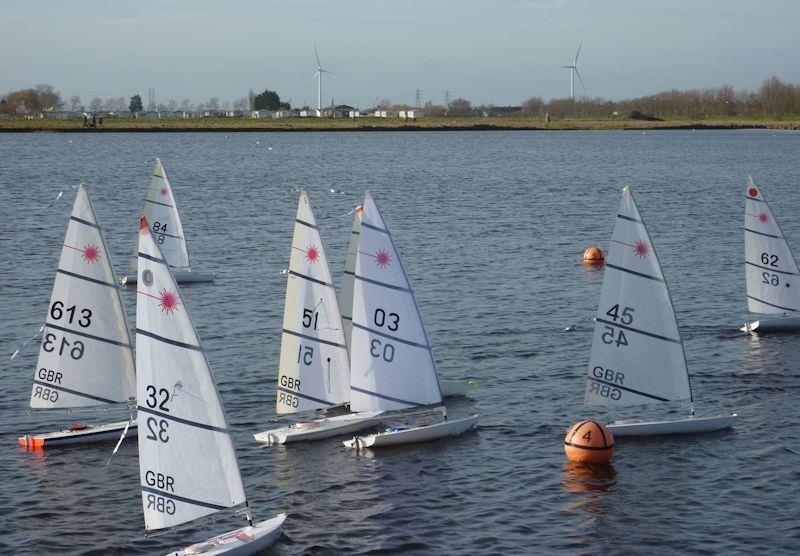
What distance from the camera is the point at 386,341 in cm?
3475

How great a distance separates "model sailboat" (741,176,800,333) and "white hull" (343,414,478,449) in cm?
2022

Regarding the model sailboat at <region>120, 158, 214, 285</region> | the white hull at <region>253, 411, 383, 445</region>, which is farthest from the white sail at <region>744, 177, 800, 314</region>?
the model sailboat at <region>120, 158, 214, 285</region>

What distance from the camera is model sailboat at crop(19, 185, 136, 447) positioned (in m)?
34.5

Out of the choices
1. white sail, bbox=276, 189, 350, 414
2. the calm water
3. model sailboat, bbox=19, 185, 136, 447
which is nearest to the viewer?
the calm water

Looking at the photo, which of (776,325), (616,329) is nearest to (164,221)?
(776,325)

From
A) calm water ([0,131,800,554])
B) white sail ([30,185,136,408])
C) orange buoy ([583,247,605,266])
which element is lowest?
calm water ([0,131,800,554])

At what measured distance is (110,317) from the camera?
1380 inches

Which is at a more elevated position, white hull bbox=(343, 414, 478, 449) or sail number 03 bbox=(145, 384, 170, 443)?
sail number 03 bbox=(145, 384, 170, 443)

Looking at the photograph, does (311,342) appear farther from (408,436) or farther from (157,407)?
(157,407)

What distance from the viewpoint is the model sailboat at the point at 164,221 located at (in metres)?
60.6

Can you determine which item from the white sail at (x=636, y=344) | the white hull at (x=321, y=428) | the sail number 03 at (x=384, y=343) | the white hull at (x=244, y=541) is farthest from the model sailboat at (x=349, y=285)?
the white hull at (x=244, y=541)

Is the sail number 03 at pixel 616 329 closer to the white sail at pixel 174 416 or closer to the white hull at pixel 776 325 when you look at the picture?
the white sail at pixel 174 416

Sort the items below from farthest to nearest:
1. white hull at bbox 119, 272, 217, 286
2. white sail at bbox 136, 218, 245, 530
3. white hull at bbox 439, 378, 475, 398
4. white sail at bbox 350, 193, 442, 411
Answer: white hull at bbox 119, 272, 217, 286
white hull at bbox 439, 378, 475, 398
white sail at bbox 350, 193, 442, 411
white sail at bbox 136, 218, 245, 530

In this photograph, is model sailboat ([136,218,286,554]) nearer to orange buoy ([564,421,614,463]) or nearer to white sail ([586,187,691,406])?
orange buoy ([564,421,614,463])
